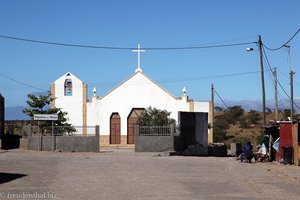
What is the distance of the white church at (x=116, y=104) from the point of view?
54.8 m

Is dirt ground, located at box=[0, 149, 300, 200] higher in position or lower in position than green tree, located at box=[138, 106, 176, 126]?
lower

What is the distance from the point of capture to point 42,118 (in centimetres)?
3809

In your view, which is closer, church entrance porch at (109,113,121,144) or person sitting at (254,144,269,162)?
person sitting at (254,144,269,162)

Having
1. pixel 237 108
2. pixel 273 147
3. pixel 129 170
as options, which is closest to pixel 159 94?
pixel 273 147

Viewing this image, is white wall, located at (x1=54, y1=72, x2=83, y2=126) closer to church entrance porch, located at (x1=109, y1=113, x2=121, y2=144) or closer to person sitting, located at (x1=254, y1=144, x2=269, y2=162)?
church entrance porch, located at (x1=109, y1=113, x2=121, y2=144)

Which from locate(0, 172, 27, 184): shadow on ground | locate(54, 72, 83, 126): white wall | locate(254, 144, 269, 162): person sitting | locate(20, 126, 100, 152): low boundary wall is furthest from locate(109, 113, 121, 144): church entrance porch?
locate(0, 172, 27, 184): shadow on ground

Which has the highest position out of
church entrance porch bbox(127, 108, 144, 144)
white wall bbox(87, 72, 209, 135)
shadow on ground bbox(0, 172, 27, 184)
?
white wall bbox(87, 72, 209, 135)

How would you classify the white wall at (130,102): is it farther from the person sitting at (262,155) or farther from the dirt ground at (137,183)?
the dirt ground at (137,183)

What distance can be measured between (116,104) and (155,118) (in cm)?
813

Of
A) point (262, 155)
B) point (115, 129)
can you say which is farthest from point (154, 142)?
point (115, 129)

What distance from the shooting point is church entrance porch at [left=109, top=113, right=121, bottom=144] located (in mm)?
54772

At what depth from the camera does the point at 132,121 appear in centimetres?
5500

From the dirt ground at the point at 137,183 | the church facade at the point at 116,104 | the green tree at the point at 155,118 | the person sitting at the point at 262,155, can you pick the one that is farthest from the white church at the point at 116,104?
the dirt ground at the point at 137,183

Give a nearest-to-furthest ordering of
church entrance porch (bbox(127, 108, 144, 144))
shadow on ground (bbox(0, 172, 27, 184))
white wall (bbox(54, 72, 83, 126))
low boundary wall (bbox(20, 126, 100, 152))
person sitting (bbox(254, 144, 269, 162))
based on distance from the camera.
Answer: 1. shadow on ground (bbox(0, 172, 27, 184))
2. person sitting (bbox(254, 144, 269, 162))
3. low boundary wall (bbox(20, 126, 100, 152))
4. church entrance porch (bbox(127, 108, 144, 144))
5. white wall (bbox(54, 72, 83, 126))
